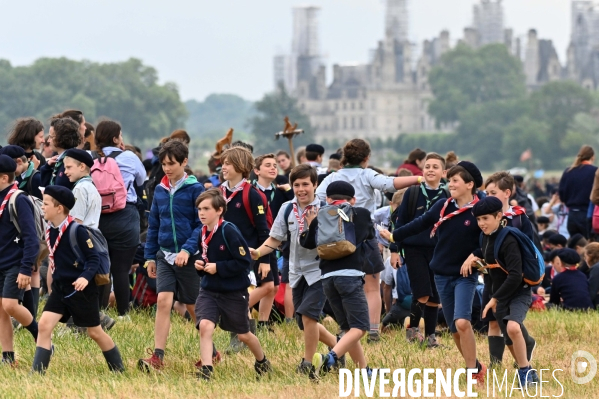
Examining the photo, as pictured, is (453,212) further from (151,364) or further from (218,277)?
(151,364)

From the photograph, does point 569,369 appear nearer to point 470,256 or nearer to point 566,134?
point 470,256

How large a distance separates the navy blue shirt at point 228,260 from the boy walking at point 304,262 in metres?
0.34

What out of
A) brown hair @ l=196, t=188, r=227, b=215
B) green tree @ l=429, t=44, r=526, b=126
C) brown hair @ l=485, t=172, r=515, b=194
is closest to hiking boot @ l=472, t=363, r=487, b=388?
brown hair @ l=485, t=172, r=515, b=194

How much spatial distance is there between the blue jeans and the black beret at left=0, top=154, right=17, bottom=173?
3.15 metres

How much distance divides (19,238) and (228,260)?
1.61m

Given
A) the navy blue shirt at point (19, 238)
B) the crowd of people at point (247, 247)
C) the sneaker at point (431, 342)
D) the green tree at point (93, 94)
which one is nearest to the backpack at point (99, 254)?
the crowd of people at point (247, 247)

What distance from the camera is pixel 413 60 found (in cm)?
17938

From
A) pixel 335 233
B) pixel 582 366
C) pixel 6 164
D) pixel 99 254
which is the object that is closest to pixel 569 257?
pixel 582 366

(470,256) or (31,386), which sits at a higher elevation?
(470,256)

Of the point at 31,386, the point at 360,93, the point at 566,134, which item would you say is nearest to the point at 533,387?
the point at 31,386

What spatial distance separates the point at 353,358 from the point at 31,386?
2.22 metres

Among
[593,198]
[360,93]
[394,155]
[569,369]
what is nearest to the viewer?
[569,369]

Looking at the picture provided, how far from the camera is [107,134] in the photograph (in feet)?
36.2

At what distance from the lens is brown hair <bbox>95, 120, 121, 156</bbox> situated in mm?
11023
